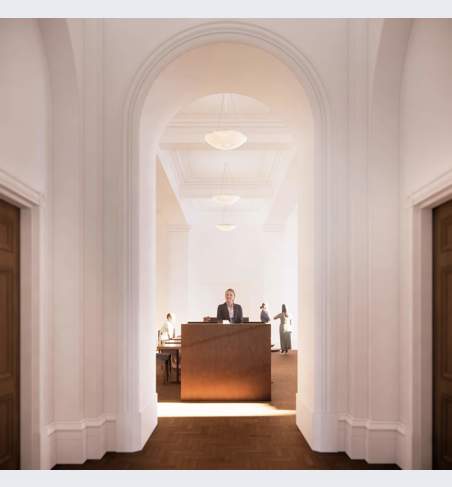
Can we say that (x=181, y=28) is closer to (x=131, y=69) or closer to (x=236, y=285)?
(x=131, y=69)

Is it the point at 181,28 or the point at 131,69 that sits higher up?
the point at 181,28

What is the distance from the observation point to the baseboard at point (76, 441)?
195 inches

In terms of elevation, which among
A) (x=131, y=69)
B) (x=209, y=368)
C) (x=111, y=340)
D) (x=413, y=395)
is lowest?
(x=209, y=368)

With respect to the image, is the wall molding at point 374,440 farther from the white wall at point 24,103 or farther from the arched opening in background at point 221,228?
the white wall at point 24,103

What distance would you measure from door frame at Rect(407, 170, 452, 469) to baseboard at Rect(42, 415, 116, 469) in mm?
3162

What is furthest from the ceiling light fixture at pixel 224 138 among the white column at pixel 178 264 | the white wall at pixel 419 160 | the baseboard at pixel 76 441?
the white column at pixel 178 264

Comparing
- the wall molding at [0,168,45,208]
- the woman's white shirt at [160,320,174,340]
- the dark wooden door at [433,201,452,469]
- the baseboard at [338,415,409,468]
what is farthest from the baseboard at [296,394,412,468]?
the woman's white shirt at [160,320,174,340]

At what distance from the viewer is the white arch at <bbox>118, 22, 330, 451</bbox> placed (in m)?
5.30

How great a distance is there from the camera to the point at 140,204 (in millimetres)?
5629

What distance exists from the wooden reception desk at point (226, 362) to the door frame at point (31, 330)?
3559 millimetres

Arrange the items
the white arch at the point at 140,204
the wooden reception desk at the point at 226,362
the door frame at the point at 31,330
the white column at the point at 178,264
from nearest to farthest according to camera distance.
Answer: the door frame at the point at 31,330 → the white arch at the point at 140,204 → the wooden reception desk at the point at 226,362 → the white column at the point at 178,264

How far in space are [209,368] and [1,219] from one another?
470 centimetres

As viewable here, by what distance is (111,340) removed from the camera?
5.31m

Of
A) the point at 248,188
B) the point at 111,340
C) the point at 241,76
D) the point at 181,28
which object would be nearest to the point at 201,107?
the point at 241,76
